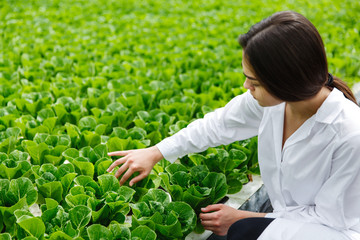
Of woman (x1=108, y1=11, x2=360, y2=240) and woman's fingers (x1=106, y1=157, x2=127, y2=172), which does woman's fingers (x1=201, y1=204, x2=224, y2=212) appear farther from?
woman's fingers (x1=106, y1=157, x2=127, y2=172)

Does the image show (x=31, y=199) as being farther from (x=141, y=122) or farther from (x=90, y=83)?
(x=90, y=83)

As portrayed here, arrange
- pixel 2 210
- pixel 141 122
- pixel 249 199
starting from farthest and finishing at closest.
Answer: pixel 141 122
pixel 249 199
pixel 2 210

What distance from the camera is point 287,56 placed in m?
1.39

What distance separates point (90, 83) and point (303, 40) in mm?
2267

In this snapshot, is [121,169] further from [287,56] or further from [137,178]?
[287,56]

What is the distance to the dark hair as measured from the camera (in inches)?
55.0

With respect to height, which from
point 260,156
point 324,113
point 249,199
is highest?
point 324,113

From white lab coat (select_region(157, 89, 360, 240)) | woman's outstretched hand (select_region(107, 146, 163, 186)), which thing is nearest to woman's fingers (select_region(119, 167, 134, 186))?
woman's outstretched hand (select_region(107, 146, 163, 186))

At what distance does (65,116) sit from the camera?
106 inches

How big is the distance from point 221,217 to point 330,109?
0.71m

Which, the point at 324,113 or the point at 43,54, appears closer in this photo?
the point at 324,113

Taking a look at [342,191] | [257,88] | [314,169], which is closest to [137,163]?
[257,88]

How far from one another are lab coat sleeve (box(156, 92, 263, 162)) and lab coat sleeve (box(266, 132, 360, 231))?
507 millimetres

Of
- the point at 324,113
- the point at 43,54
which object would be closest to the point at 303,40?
the point at 324,113
